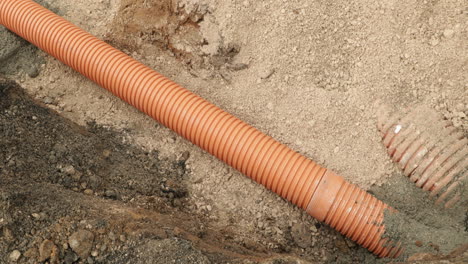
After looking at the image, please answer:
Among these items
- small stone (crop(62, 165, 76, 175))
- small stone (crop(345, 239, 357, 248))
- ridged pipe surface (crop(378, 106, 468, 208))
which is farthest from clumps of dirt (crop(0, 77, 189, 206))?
ridged pipe surface (crop(378, 106, 468, 208))

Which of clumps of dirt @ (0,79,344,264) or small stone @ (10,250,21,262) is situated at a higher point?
clumps of dirt @ (0,79,344,264)

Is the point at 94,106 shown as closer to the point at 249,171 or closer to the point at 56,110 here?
the point at 56,110

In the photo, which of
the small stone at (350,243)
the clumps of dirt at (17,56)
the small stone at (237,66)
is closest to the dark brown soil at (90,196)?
the clumps of dirt at (17,56)

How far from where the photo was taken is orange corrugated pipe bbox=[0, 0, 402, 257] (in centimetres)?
421

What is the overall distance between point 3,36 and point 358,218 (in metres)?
5.43

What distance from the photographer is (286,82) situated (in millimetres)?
5047

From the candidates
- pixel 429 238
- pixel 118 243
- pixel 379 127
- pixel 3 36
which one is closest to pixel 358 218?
pixel 429 238

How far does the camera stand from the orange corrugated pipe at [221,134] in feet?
13.8

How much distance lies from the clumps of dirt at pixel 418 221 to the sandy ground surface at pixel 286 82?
15 centimetres

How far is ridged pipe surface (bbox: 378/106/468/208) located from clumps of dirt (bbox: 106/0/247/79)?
2058 millimetres

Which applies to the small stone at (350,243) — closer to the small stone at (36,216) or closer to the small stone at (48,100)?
the small stone at (36,216)

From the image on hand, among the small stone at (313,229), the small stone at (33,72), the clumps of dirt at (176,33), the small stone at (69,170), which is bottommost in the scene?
the small stone at (69,170)

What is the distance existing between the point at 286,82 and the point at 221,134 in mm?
1138

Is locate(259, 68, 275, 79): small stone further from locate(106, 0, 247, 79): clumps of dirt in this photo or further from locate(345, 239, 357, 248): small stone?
locate(345, 239, 357, 248): small stone
